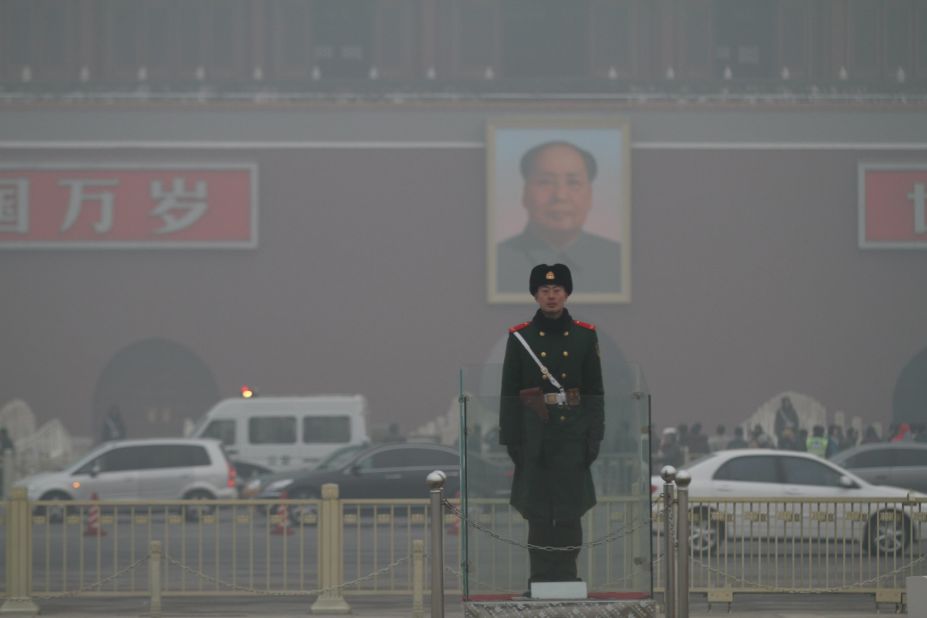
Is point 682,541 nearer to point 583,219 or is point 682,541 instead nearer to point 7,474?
point 7,474

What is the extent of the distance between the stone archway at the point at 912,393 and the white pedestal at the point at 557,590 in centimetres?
2752

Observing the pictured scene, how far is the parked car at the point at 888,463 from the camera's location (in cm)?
2262

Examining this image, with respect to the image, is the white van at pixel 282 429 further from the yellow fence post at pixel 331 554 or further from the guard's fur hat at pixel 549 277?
the guard's fur hat at pixel 549 277

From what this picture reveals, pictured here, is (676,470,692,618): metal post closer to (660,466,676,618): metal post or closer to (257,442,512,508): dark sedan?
(660,466,676,618): metal post

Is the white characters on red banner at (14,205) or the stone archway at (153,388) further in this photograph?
the stone archway at (153,388)

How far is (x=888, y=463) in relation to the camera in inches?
895

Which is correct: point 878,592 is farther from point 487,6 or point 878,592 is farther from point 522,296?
point 487,6

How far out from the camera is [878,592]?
12.3m

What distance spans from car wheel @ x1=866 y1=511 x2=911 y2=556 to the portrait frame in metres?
22.3

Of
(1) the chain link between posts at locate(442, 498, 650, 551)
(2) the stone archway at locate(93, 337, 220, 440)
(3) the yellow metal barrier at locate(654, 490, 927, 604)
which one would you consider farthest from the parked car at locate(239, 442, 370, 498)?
(1) the chain link between posts at locate(442, 498, 650, 551)

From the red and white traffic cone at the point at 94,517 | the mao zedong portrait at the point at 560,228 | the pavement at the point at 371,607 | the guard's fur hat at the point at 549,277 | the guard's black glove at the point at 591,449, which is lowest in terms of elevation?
the pavement at the point at 371,607

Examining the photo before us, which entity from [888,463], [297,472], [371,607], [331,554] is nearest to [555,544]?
[331,554]

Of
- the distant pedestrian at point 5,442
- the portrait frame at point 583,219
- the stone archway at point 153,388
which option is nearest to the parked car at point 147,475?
the distant pedestrian at point 5,442

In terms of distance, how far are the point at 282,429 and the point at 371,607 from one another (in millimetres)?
16757
